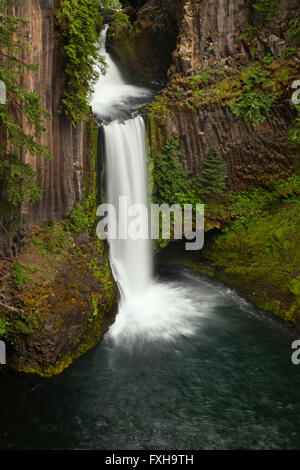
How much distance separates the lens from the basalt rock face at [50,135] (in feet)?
25.7

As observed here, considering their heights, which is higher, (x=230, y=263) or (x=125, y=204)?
(x=125, y=204)

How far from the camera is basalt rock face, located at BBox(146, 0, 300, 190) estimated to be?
12.4 m

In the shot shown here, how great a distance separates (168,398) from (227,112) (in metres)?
11.5

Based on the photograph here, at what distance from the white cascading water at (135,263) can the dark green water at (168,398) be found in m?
0.86

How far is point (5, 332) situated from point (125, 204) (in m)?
6.72

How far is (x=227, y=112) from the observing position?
12664 millimetres

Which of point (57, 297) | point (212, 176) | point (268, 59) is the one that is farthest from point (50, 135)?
point (268, 59)

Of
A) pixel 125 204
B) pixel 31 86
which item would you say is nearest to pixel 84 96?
pixel 31 86

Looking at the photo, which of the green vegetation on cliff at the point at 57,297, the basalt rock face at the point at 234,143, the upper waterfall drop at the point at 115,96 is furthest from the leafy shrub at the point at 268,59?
the green vegetation on cliff at the point at 57,297

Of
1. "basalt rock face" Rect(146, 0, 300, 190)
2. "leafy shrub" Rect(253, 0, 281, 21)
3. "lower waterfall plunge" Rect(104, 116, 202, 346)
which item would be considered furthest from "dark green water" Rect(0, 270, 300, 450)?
"leafy shrub" Rect(253, 0, 281, 21)

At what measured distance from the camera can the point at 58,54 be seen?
8773 millimetres

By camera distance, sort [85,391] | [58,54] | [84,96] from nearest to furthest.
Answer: [85,391]
[58,54]
[84,96]

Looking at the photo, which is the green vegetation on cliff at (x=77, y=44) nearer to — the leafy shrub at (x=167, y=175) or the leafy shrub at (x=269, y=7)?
the leafy shrub at (x=167, y=175)

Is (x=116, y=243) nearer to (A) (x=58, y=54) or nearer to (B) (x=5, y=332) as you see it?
(B) (x=5, y=332)
